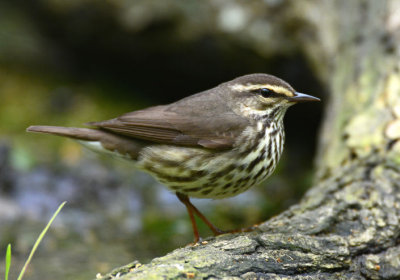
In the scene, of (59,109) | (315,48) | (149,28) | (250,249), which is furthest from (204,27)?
(250,249)

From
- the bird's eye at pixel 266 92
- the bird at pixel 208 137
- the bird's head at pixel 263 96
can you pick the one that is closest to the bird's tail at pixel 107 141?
the bird at pixel 208 137

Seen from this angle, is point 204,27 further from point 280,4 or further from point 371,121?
point 371,121

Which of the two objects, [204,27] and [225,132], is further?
[204,27]

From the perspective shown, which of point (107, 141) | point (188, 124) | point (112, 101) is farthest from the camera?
point (112, 101)

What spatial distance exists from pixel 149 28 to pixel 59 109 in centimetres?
211

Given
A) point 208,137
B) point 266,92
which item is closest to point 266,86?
point 266,92

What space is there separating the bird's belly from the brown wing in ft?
0.31

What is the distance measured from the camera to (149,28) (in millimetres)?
9188

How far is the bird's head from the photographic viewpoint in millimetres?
4762

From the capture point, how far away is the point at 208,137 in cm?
464

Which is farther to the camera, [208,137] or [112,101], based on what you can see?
[112,101]

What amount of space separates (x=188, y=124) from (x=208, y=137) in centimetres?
24

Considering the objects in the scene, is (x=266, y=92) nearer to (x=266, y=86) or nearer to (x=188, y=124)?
(x=266, y=86)

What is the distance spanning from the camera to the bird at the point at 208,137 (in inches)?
180
